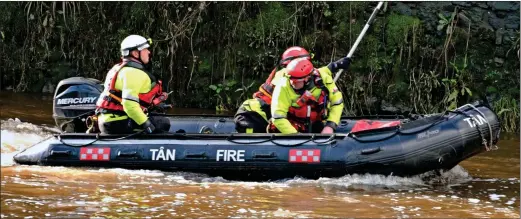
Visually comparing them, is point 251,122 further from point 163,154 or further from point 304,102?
point 163,154

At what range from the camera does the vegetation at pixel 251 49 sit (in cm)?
1311

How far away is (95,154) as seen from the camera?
9.25 meters

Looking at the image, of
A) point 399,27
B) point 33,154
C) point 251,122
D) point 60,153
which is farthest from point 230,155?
point 399,27

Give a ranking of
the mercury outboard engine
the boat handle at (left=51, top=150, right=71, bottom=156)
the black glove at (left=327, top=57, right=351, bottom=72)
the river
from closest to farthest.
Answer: the river
the boat handle at (left=51, top=150, right=71, bottom=156)
the mercury outboard engine
the black glove at (left=327, top=57, right=351, bottom=72)

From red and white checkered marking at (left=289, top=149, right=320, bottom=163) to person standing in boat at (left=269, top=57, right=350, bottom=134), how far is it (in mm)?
336

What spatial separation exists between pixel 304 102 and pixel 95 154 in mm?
2159

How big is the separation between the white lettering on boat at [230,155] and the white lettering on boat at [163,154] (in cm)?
46

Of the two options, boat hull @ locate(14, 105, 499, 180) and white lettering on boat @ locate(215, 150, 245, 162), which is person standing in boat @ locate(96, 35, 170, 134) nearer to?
boat hull @ locate(14, 105, 499, 180)

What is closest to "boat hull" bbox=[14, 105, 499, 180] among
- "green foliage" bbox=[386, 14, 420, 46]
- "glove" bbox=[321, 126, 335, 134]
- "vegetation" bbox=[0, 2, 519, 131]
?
"glove" bbox=[321, 126, 335, 134]

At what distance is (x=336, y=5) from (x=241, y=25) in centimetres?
147

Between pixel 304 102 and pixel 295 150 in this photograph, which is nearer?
pixel 295 150

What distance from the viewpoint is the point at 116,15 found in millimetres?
14852

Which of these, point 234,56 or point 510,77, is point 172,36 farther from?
point 510,77

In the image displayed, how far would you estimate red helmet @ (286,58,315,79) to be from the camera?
9.15 meters
